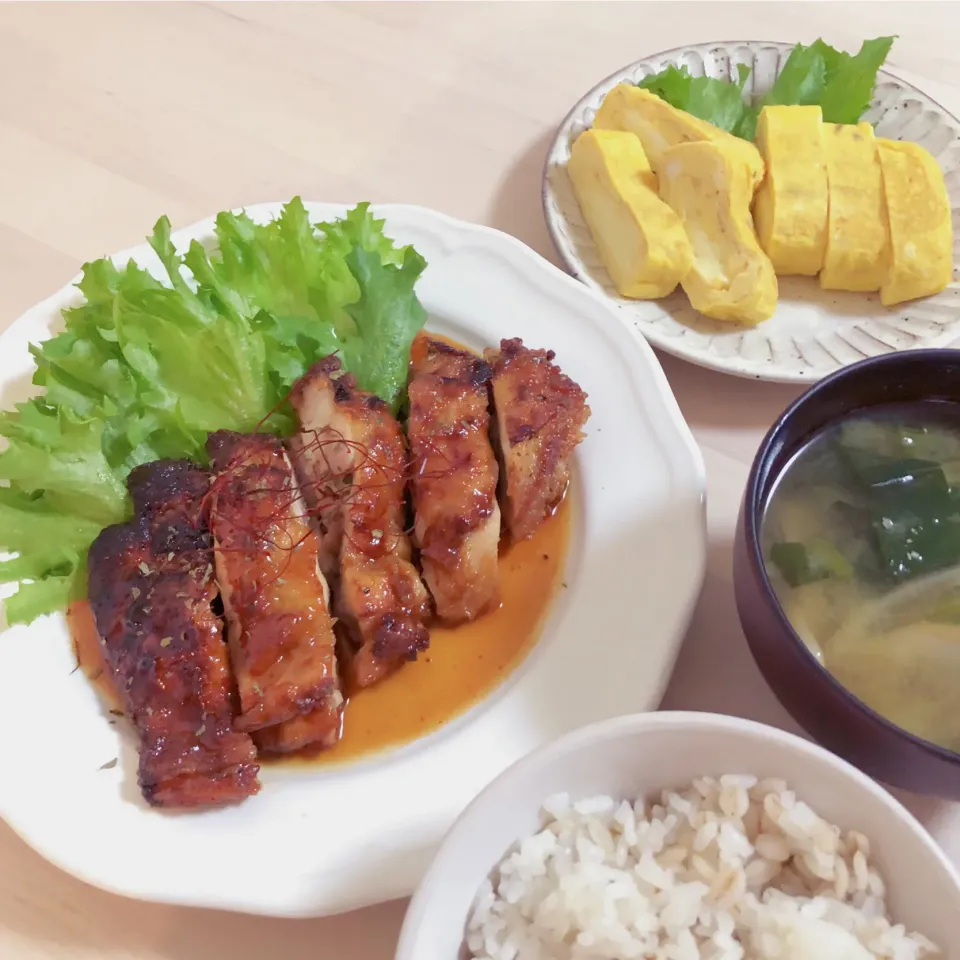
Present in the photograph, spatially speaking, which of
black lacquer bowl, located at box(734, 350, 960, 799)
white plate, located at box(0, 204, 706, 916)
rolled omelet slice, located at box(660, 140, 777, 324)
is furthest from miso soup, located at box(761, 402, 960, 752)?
rolled omelet slice, located at box(660, 140, 777, 324)

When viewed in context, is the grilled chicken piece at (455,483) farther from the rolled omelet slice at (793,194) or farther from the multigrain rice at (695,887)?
the rolled omelet slice at (793,194)

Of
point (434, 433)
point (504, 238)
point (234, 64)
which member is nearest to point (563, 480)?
point (434, 433)

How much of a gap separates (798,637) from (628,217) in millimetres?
1214

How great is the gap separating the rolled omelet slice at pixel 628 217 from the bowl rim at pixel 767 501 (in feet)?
2.34

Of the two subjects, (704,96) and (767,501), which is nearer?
(767,501)

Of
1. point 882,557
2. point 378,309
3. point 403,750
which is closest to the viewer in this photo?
point 882,557

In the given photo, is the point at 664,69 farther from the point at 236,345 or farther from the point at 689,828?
the point at 689,828

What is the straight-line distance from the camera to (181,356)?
6.23 feet

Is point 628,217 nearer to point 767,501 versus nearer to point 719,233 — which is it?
point 719,233

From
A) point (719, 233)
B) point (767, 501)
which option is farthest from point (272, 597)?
point (719, 233)

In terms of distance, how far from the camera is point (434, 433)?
1.82 meters

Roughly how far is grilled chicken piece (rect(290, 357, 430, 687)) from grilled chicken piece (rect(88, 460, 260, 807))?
25 centimetres

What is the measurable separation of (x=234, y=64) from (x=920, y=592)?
2470mm

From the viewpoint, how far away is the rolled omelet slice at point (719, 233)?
2.05 metres
